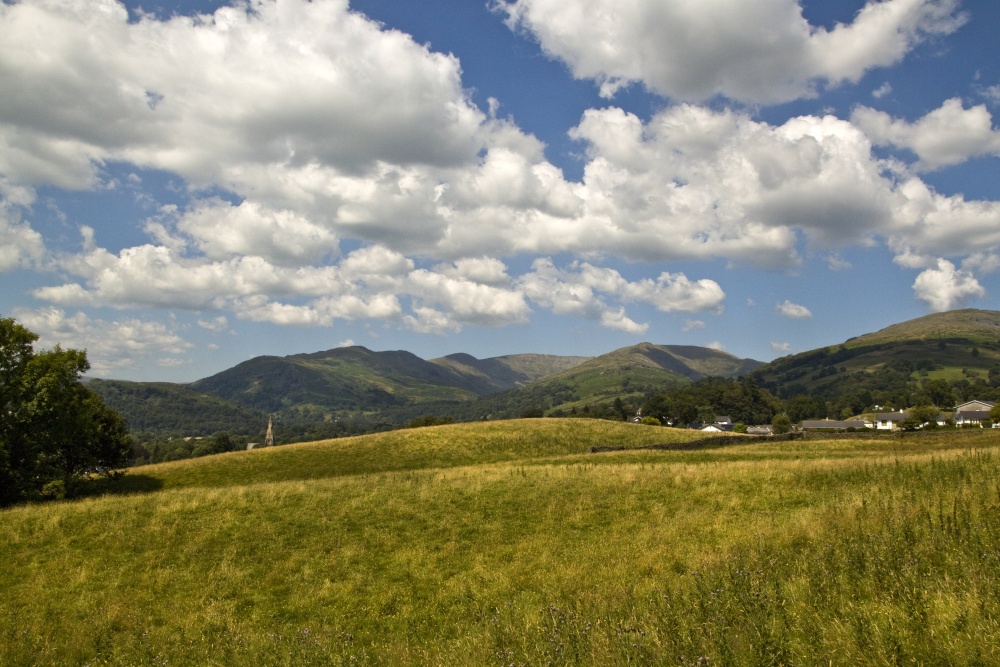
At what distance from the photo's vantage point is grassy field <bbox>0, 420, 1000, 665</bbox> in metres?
7.17

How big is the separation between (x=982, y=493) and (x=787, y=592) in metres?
9.26

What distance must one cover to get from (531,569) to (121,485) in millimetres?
39610

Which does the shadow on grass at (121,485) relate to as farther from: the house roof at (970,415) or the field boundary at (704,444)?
Result: the house roof at (970,415)

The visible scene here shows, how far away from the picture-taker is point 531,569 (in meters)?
15.8

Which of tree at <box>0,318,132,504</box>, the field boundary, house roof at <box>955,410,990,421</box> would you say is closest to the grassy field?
tree at <box>0,318,132,504</box>

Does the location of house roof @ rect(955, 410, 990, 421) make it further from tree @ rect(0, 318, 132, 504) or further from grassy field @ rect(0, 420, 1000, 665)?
tree @ rect(0, 318, 132, 504)

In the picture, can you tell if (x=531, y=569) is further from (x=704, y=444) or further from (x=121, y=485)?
(x=704, y=444)

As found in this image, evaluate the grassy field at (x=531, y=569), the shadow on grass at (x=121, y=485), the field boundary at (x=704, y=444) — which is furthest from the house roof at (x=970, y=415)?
the shadow on grass at (x=121, y=485)

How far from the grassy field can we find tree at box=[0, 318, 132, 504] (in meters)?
12.1

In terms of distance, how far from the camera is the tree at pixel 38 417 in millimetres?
34000

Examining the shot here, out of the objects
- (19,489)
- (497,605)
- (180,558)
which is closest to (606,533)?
(497,605)

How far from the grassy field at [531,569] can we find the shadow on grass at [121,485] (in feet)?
47.8

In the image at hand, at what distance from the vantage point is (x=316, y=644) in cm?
1009

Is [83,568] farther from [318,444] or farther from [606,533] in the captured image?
[318,444]
